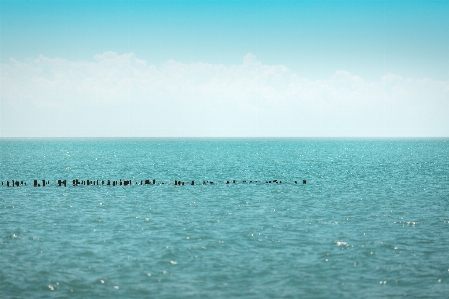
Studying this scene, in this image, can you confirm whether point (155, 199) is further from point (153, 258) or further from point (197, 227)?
point (153, 258)

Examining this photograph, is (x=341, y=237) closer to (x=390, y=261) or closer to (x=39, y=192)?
(x=390, y=261)

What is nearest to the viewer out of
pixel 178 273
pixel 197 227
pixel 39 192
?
pixel 178 273

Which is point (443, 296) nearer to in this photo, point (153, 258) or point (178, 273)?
point (178, 273)

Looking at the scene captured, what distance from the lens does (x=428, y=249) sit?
93.1 ft

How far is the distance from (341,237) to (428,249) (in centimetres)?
568

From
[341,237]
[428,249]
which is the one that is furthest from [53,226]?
[428,249]

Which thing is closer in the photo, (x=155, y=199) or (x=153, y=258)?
(x=153, y=258)

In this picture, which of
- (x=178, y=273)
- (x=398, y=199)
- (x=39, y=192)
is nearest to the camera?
(x=178, y=273)

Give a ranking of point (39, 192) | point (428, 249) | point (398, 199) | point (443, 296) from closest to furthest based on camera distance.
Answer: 1. point (443, 296)
2. point (428, 249)
3. point (398, 199)
4. point (39, 192)

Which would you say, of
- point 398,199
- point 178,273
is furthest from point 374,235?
point 398,199

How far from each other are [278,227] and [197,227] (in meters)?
6.33

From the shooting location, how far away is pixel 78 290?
21203mm

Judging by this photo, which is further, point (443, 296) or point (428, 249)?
point (428, 249)

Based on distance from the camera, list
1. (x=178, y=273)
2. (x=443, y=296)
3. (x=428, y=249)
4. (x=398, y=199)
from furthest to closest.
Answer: (x=398, y=199) → (x=428, y=249) → (x=178, y=273) → (x=443, y=296)
